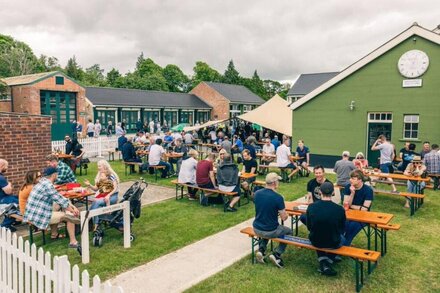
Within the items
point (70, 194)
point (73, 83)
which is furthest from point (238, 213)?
point (73, 83)

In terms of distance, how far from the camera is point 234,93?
176 feet

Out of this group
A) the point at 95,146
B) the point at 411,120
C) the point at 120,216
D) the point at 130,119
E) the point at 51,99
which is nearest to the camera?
the point at 120,216

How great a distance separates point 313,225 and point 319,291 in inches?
37.2

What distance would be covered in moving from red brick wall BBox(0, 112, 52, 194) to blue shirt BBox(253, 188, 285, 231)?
6.37 metres

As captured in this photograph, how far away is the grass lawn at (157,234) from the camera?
608 cm

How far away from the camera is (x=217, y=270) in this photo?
18.9 ft

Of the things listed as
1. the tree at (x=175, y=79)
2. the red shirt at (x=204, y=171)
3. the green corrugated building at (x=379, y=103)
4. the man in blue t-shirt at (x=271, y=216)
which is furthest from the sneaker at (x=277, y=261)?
the tree at (x=175, y=79)

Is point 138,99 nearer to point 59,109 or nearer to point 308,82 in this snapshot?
point 59,109

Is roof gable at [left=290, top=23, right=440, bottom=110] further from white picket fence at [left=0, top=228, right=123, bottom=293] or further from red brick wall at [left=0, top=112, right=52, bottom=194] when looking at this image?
white picket fence at [left=0, top=228, right=123, bottom=293]

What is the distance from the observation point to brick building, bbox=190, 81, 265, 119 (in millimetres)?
49031

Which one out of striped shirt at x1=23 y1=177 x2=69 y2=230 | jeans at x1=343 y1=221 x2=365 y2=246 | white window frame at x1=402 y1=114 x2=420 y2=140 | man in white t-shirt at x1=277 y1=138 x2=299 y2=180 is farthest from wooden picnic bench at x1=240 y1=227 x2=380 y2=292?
white window frame at x1=402 y1=114 x2=420 y2=140

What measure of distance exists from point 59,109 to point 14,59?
39.1 m

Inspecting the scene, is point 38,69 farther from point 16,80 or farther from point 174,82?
point 16,80

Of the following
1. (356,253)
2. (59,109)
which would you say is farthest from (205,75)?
(356,253)
